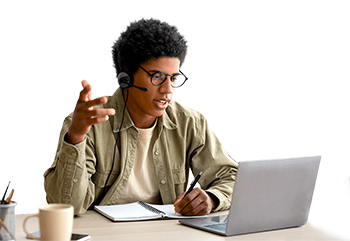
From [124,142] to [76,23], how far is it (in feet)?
4.88

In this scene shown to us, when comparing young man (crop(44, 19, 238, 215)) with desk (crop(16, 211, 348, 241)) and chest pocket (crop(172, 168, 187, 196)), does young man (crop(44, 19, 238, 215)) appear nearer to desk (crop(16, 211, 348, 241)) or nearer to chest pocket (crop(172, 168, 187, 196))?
chest pocket (crop(172, 168, 187, 196))

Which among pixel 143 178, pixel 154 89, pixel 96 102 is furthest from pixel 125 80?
pixel 96 102

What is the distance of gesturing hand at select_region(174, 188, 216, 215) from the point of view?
1.56m

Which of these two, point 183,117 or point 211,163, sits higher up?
point 183,117

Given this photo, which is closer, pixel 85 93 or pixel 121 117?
pixel 85 93

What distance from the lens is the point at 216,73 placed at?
3.44 metres

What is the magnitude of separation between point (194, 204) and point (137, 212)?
8.1 inches

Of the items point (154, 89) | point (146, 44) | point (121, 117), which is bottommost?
point (121, 117)

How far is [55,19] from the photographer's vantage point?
297 cm

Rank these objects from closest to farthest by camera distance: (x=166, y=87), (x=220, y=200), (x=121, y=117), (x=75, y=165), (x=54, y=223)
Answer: (x=54, y=223) < (x=75, y=165) < (x=220, y=200) < (x=166, y=87) < (x=121, y=117)

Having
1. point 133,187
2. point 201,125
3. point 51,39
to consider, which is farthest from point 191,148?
point 51,39

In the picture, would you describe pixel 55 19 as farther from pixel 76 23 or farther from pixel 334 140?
pixel 334 140

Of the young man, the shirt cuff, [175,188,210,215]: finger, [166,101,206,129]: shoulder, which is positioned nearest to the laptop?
[175,188,210,215]: finger

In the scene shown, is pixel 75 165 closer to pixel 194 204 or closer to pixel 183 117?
pixel 194 204
